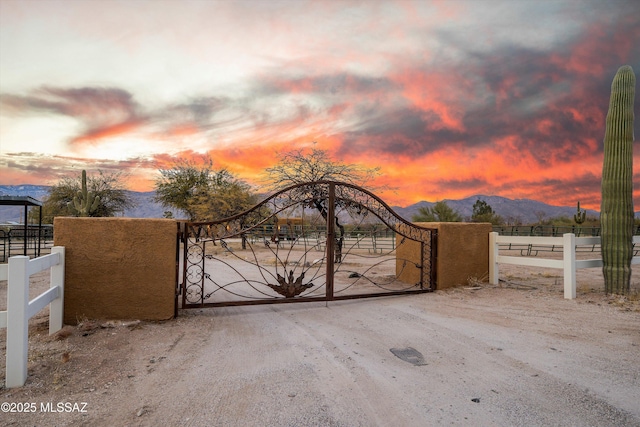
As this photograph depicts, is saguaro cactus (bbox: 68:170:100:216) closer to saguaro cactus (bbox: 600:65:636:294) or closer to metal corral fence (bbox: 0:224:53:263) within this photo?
metal corral fence (bbox: 0:224:53:263)

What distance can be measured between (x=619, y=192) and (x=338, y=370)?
7754 mm

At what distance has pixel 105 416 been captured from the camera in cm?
306

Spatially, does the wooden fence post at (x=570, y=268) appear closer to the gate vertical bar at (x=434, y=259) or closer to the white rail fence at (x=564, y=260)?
the white rail fence at (x=564, y=260)

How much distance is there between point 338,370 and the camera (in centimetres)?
398

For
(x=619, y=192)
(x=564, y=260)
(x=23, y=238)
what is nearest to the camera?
(x=564, y=260)

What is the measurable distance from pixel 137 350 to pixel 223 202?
21.5 m

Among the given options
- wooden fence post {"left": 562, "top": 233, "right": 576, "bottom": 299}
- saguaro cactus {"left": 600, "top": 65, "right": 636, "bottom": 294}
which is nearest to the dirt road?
wooden fence post {"left": 562, "top": 233, "right": 576, "bottom": 299}

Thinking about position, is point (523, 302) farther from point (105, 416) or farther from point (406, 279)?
point (105, 416)

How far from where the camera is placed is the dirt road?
3.08m

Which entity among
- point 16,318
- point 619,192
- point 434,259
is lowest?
point 16,318

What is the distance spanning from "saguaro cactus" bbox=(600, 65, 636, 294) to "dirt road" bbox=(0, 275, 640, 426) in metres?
1.84

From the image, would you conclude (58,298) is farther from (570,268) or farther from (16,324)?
(570,268)

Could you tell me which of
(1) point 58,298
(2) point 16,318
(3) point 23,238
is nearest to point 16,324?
(2) point 16,318

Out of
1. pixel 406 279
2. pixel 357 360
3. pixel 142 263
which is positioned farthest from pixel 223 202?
pixel 357 360
